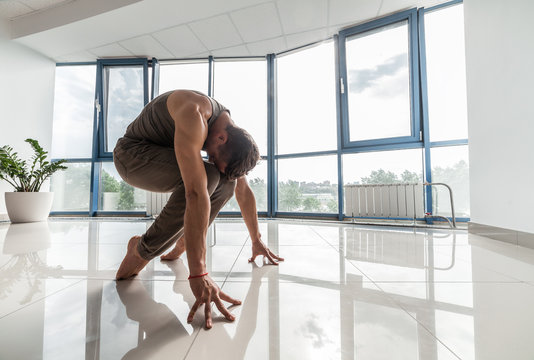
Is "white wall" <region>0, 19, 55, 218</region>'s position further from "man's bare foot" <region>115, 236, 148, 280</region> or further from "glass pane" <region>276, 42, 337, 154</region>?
"glass pane" <region>276, 42, 337, 154</region>

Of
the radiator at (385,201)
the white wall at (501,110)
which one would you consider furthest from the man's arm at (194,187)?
the radiator at (385,201)

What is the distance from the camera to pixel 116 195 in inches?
168

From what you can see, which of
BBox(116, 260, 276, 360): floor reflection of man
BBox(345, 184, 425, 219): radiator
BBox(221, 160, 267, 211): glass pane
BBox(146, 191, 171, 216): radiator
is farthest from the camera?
BBox(221, 160, 267, 211): glass pane

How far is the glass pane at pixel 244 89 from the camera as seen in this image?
415 centimetres

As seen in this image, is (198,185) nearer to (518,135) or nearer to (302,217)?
(518,135)

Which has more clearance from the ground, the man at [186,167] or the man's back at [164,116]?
the man's back at [164,116]

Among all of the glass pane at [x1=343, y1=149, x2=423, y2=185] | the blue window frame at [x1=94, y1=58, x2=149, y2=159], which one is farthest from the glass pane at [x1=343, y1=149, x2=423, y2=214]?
the blue window frame at [x1=94, y1=58, x2=149, y2=159]

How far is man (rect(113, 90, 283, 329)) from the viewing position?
738 millimetres

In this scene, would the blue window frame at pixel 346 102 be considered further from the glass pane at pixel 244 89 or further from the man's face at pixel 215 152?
the man's face at pixel 215 152

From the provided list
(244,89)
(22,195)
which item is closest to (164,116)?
(244,89)

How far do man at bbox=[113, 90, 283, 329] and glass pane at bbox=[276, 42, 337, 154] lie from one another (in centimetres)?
285

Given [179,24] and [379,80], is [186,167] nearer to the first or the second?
[379,80]

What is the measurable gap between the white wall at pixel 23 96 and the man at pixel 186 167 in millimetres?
4038

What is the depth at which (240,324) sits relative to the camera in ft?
2.08
